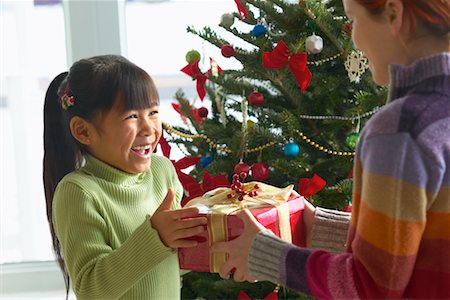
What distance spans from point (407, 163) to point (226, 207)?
0.44 meters

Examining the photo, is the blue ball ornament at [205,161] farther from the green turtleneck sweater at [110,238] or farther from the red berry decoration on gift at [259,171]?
the green turtleneck sweater at [110,238]

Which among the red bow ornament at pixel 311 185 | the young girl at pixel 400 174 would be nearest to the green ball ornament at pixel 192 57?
the red bow ornament at pixel 311 185

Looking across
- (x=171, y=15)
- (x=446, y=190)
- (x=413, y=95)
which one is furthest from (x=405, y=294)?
(x=171, y=15)

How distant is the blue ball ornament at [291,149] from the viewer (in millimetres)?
1882

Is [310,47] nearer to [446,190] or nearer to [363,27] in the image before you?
[363,27]

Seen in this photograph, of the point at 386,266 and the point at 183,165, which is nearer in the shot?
the point at 386,266

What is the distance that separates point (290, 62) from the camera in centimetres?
182

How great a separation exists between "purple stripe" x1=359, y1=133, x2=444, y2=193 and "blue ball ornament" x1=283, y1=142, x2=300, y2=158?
898 millimetres

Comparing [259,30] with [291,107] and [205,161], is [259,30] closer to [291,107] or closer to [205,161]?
[291,107]

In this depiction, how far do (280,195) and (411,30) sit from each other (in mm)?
491

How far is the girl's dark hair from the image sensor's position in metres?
1.46

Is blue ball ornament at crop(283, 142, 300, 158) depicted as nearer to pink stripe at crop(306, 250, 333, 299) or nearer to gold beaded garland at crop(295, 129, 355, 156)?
gold beaded garland at crop(295, 129, 355, 156)

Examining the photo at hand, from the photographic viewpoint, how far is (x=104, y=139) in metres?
1.47

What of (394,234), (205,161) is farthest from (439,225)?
(205,161)
